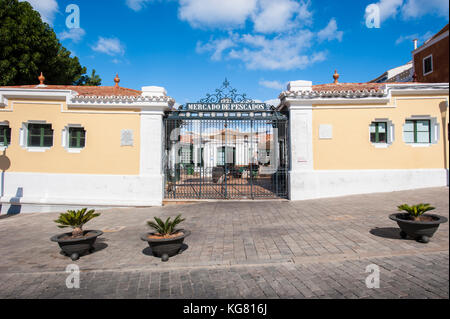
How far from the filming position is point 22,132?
1104 cm

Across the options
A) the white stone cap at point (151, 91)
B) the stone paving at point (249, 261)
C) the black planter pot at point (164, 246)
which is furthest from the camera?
the white stone cap at point (151, 91)

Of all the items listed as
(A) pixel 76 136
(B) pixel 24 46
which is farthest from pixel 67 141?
(B) pixel 24 46

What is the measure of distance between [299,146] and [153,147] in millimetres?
5765

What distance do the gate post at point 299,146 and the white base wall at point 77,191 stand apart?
5265 millimetres

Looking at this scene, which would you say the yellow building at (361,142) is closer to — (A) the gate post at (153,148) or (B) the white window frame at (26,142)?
(A) the gate post at (153,148)

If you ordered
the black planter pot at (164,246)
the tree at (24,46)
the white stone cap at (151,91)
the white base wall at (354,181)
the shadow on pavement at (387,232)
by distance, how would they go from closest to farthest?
the black planter pot at (164,246) < the shadow on pavement at (387,232) < the white base wall at (354,181) < the white stone cap at (151,91) < the tree at (24,46)

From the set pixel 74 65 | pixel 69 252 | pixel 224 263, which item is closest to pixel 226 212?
pixel 224 263

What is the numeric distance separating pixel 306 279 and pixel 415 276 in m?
1.57

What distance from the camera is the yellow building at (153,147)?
35.6 feet

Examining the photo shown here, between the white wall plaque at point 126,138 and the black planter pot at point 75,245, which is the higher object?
the white wall plaque at point 126,138

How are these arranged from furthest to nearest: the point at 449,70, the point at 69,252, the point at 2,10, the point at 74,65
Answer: the point at 74,65 < the point at 2,10 < the point at 69,252 < the point at 449,70

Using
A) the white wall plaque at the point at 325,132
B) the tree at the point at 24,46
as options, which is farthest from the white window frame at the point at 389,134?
the tree at the point at 24,46
